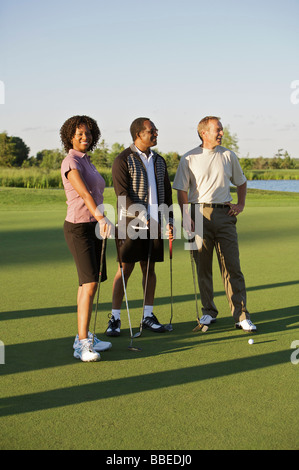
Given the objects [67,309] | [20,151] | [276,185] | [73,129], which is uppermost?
[20,151]

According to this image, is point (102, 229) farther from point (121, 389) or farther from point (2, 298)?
point (2, 298)

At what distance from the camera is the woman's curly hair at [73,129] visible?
482 cm

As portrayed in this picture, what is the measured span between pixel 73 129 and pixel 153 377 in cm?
201

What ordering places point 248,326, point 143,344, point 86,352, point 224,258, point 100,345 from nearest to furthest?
point 86,352 < point 100,345 < point 143,344 < point 248,326 < point 224,258

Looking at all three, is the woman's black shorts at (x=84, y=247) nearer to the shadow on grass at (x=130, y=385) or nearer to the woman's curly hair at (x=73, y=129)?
the woman's curly hair at (x=73, y=129)

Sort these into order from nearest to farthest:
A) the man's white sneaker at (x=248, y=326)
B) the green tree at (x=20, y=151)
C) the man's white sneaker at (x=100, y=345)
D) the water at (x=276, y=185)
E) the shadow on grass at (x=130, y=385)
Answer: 1. the shadow on grass at (x=130, y=385)
2. the man's white sneaker at (x=100, y=345)
3. the man's white sneaker at (x=248, y=326)
4. the water at (x=276, y=185)
5. the green tree at (x=20, y=151)

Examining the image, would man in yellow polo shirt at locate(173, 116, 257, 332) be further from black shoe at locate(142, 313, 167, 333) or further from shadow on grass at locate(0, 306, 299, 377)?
black shoe at locate(142, 313, 167, 333)

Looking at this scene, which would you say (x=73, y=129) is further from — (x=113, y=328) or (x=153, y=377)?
(x=153, y=377)

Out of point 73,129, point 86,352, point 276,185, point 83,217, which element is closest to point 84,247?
point 83,217

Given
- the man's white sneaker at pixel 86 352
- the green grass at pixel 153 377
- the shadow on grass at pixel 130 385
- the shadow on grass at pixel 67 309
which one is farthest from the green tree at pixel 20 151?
the shadow on grass at pixel 130 385

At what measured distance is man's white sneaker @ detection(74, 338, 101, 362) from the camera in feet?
15.1

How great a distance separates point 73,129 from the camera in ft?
15.8

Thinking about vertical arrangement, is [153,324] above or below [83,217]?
below
